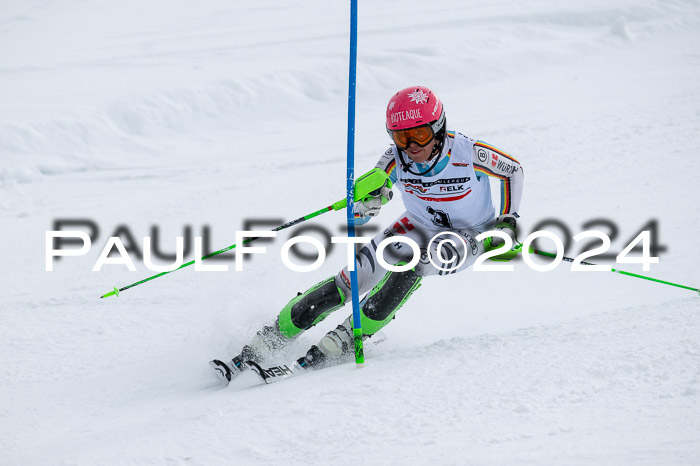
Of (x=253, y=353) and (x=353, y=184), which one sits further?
(x=253, y=353)

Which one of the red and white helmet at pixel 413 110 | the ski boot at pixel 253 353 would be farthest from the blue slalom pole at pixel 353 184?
the ski boot at pixel 253 353

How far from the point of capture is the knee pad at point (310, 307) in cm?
413

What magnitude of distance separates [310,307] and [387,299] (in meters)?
0.48

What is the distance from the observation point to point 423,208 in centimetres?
434

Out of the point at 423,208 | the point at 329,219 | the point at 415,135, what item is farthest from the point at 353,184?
the point at 329,219

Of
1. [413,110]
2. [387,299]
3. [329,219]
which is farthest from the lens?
[329,219]

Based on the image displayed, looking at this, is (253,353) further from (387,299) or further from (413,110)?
(413,110)

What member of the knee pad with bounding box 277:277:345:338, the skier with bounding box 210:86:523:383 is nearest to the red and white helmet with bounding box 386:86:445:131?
the skier with bounding box 210:86:523:383

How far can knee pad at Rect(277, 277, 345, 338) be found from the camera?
4.13 m

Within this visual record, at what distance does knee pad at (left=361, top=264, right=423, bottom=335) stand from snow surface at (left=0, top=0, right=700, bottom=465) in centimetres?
22

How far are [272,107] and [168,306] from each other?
632 centimetres

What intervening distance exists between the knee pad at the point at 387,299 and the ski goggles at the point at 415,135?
0.78 metres

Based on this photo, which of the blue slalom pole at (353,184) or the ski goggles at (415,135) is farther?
the ski goggles at (415,135)

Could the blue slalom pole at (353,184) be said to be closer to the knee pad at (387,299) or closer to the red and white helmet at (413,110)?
the knee pad at (387,299)
